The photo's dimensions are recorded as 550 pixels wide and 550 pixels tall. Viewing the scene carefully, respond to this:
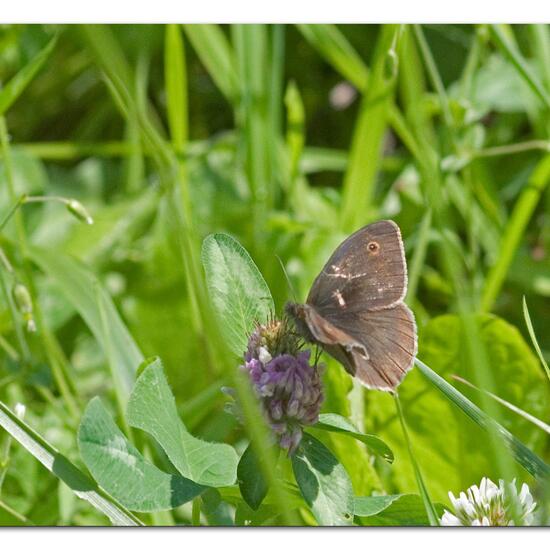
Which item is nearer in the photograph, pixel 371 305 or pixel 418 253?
pixel 371 305

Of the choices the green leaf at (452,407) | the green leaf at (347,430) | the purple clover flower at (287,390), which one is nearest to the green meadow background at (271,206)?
the green leaf at (452,407)

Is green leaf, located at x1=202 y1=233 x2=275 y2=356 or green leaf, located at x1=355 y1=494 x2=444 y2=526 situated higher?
green leaf, located at x1=202 y1=233 x2=275 y2=356

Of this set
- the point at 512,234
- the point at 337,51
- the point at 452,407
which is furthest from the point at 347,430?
the point at 337,51

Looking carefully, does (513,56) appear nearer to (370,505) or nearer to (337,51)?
(337,51)

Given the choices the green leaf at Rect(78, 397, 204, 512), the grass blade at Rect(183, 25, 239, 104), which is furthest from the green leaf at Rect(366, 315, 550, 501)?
the grass blade at Rect(183, 25, 239, 104)

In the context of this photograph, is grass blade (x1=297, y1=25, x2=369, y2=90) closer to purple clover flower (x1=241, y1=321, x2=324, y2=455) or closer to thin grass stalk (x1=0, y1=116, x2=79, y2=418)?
thin grass stalk (x1=0, y1=116, x2=79, y2=418)

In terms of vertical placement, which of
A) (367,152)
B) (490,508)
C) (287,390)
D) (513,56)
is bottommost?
(490,508)

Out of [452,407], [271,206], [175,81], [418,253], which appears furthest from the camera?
[271,206]
